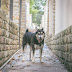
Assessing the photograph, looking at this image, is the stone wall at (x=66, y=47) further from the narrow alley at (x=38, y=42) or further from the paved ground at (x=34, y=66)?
the paved ground at (x=34, y=66)

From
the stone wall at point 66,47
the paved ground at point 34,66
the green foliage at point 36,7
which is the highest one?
the green foliage at point 36,7

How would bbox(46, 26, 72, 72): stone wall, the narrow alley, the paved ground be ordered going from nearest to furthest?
bbox(46, 26, 72, 72): stone wall < the paved ground < the narrow alley

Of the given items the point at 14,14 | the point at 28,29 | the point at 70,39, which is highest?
the point at 14,14

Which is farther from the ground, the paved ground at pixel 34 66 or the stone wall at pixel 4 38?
the stone wall at pixel 4 38

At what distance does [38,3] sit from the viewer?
4709 centimetres

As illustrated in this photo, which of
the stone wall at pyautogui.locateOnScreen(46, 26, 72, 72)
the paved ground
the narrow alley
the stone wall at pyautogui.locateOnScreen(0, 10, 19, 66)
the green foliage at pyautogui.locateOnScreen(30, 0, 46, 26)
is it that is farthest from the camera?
the green foliage at pyautogui.locateOnScreen(30, 0, 46, 26)

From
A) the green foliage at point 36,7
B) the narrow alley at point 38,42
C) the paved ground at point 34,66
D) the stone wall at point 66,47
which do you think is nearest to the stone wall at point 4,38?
the narrow alley at point 38,42

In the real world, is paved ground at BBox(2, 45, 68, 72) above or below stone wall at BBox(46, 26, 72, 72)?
below

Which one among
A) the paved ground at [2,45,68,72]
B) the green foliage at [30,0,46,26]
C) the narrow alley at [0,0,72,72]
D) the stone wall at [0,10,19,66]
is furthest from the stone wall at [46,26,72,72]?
the green foliage at [30,0,46,26]

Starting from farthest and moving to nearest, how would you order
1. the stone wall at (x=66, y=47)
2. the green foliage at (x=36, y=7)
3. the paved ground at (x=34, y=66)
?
the green foliage at (x=36, y=7)
the paved ground at (x=34, y=66)
the stone wall at (x=66, y=47)

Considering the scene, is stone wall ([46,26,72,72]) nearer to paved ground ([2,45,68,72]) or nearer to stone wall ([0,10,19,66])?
paved ground ([2,45,68,72])

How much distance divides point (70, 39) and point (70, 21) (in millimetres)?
1451

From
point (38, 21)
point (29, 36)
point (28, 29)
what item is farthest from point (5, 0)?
point (38, 21)

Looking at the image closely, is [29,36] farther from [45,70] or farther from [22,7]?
[22,7]
